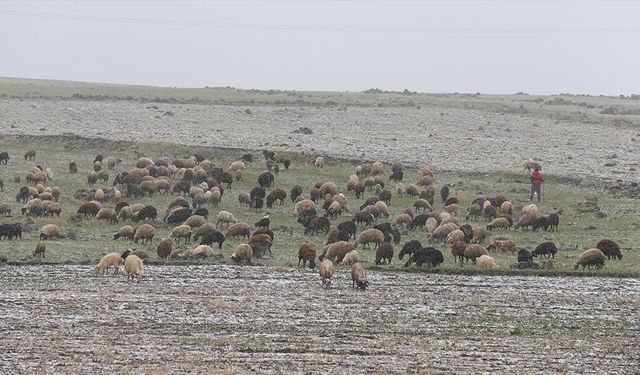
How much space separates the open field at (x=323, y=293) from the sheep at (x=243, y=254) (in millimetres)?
317

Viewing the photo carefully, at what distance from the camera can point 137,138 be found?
189 feet

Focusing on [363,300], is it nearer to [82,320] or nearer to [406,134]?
[82,320]

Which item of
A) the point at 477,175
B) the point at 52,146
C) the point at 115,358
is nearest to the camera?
the point at 115,358

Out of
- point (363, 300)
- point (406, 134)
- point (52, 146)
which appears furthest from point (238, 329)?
point (406, 134)

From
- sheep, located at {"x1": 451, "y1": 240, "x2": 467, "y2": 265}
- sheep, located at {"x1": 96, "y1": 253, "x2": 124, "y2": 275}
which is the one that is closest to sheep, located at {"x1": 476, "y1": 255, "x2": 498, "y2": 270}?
sheep, located at {"x1": 451, "y1": 240, "x2": 467, "y2": 265}

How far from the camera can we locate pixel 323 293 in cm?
2452

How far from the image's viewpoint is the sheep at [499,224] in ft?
119

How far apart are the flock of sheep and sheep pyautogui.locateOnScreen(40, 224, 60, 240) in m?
0.04

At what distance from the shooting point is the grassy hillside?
30156 mm

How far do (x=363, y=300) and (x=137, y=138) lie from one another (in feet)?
118

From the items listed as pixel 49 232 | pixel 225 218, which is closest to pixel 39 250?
pixel 49 232

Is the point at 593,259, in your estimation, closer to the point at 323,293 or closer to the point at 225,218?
the point at 323,293

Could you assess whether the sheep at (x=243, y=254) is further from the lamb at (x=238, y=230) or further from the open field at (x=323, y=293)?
the lamb at (x=238, y=230)

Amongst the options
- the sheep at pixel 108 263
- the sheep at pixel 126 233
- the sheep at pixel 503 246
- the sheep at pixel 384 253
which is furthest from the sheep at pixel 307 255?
the sheep at pixel 126 233
